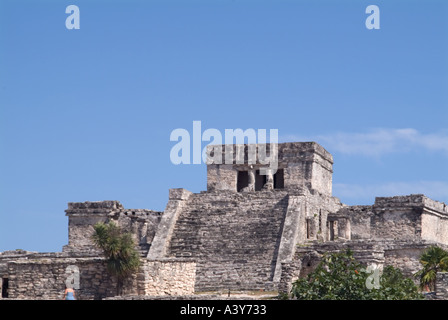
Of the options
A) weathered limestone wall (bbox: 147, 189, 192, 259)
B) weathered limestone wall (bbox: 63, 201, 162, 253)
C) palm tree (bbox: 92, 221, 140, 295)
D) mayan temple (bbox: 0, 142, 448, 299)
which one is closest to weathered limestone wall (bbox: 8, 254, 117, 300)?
mayan temple (bbox: 0, 142, 448, 299)

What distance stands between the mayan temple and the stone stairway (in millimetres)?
35

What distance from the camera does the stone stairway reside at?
2828 cm

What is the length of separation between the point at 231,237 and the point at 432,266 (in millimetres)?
8064

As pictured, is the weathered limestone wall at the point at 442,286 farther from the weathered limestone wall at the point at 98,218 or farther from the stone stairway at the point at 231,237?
the weathered limestone wall at the point at 98,218

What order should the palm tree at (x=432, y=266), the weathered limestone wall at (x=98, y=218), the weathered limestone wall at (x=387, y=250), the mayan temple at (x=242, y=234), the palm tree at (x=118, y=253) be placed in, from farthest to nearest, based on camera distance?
1. the weathered limestone wall at (x=98, y=218)
2. the weathered limestone wall at (x=387, y=250)
3. the palm tree at (x=432, y=266)
4. the mayan temple at (x=242, y=234)
5. the palm tree at (x=118, y=253)

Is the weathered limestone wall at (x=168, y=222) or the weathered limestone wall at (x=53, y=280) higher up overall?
the weathered limestone wall at (x=168, y=222)

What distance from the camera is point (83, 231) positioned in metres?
35.8

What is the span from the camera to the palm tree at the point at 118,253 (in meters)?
22.8

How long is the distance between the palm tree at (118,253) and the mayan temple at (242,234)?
0.27m

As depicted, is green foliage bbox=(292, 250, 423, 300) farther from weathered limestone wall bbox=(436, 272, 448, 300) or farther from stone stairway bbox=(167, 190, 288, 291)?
stone stairway bbox=(167, 190, 288, 291)

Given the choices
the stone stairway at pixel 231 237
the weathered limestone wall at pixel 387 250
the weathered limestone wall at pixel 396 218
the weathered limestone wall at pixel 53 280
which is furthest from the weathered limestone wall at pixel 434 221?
the weathered limestone wall at pixel 53 280

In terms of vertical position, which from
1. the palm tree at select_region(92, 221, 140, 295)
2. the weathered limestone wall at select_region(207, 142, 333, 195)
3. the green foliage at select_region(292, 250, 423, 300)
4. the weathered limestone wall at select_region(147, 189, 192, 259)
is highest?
the weathered limestone wall at select_region(207, 142, 333, 195)
